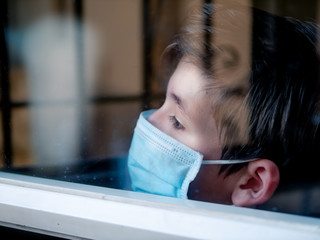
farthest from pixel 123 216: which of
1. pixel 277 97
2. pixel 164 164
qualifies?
pixel 277 97

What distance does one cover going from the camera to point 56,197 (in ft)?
3.08

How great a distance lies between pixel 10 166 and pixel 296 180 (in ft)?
2.75

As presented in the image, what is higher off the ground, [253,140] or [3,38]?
[3,38]

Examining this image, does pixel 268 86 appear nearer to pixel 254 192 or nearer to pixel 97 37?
pixel 254 192

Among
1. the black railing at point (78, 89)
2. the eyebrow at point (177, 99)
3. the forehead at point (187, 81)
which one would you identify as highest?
the forehead at point (187, 81)

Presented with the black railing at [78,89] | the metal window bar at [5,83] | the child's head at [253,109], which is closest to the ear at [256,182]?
the child's head at [253,109]

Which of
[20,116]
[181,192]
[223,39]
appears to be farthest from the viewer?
[20,116]

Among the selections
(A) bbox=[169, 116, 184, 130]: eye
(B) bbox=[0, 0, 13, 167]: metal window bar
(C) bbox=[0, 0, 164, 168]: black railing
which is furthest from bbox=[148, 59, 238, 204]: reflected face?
(B) bbox=[0, 0, 13, 167]: metal window bar

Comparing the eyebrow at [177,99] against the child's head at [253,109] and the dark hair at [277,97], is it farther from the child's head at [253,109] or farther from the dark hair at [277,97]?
the dark hair at [277,97]

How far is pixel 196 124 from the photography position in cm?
115

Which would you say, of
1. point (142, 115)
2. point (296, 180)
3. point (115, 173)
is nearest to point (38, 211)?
point (115, 173)

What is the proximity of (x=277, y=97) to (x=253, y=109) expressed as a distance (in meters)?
0.07

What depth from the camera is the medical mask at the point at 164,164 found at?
108 centimetres

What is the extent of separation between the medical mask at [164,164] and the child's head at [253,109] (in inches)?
0.6
